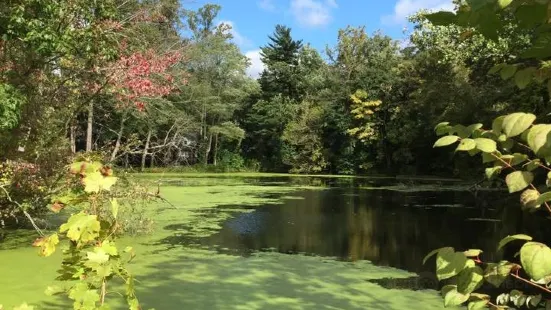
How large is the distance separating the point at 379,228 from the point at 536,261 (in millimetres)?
7827

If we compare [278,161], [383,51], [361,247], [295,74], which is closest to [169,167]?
[278,161]

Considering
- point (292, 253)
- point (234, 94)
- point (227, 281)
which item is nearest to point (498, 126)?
point (227, 281)

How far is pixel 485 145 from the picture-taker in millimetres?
903

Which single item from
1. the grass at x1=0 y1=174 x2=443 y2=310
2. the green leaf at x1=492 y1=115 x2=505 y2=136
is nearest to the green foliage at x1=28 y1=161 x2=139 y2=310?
the green leaf at x1=492 y1=115 x2=505 y2=136

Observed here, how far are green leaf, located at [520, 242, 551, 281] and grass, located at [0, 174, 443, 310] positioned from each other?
326cm

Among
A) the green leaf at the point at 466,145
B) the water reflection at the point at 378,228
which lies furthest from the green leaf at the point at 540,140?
the water reflection at the point at 378,228

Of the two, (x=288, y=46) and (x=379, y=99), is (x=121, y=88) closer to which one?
(x=379, y=99)

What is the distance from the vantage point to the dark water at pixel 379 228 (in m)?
6.49

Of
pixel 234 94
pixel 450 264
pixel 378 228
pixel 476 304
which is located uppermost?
pixel 234 94

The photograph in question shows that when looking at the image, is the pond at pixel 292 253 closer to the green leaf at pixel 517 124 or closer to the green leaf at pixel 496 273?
the green leaf at pixel 496 273

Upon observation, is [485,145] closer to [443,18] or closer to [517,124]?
[517,124]

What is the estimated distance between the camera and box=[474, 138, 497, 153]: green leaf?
896mm

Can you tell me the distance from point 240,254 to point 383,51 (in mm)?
23503

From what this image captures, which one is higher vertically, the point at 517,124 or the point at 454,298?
the point at 517,124
